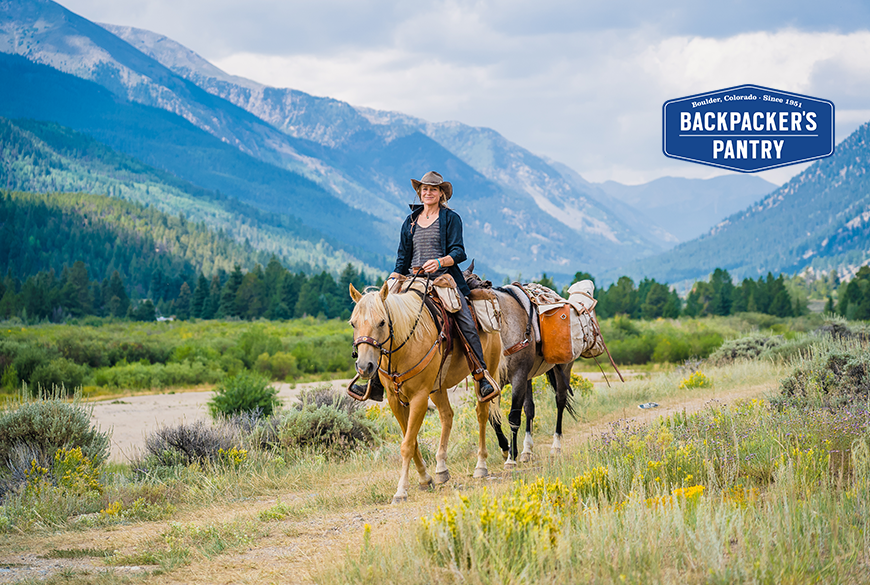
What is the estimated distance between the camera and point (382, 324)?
247 inches

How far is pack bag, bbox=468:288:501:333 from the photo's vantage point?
7.78 meters

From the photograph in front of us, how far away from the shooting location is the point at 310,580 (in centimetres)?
453

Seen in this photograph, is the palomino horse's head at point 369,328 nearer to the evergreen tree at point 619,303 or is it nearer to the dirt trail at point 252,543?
the dirt trail at point 252,543

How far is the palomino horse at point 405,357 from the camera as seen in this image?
6.16 metres

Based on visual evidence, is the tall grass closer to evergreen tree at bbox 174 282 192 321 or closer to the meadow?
the meadow

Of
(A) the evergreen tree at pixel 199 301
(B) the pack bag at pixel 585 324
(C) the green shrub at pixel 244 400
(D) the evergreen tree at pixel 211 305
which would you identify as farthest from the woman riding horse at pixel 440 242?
(A) the evergreen tree at pixel 199 301

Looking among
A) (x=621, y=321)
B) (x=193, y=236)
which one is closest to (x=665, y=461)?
(x=621, y=321)

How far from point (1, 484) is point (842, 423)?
9.39 m

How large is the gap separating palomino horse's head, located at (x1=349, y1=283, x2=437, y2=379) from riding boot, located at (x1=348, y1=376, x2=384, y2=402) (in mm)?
529

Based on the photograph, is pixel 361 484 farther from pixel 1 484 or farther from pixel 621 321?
pixel 621 321

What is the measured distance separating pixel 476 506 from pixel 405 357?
2.19 meters

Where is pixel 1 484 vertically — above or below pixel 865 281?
below

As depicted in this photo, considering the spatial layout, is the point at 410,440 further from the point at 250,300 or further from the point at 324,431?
the point at 250,300

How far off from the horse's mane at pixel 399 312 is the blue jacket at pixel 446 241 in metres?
0.70
